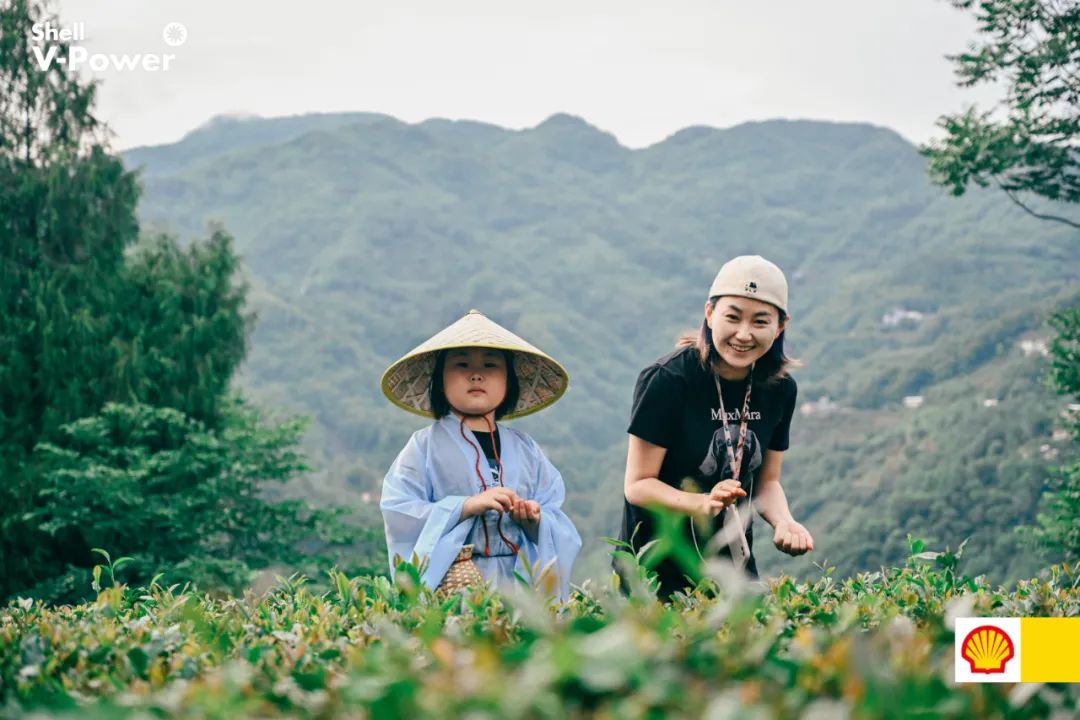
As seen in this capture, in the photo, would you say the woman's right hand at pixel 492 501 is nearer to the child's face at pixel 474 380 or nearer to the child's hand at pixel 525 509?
the child's hand at pixel 525 509

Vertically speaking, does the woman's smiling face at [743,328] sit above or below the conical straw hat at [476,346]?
above

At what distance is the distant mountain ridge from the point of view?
53906mm

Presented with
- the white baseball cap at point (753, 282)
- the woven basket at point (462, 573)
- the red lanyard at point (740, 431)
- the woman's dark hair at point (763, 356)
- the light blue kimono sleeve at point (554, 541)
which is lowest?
the woven basket at point (462, 573)

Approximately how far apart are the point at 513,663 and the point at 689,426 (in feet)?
6.60

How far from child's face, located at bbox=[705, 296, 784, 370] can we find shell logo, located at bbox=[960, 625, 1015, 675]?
1566 mm

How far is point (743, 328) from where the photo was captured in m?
3.20

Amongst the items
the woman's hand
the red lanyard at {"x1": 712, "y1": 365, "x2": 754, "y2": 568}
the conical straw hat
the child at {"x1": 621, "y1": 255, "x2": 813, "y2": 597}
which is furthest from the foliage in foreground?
the conical straw hat

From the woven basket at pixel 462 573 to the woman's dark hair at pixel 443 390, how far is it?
54 cm

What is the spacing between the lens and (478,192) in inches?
6112

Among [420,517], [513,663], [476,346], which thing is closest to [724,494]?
[420,517]

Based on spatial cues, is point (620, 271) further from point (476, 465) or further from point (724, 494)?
point (724, 494)

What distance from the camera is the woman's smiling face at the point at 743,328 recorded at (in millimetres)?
3205

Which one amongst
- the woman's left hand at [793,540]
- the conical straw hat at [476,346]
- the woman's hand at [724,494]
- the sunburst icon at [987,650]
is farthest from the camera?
the conical straw hat at [476,346]

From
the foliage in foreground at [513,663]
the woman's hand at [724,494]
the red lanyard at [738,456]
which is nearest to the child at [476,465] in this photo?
the red lanyard at [738,456]
